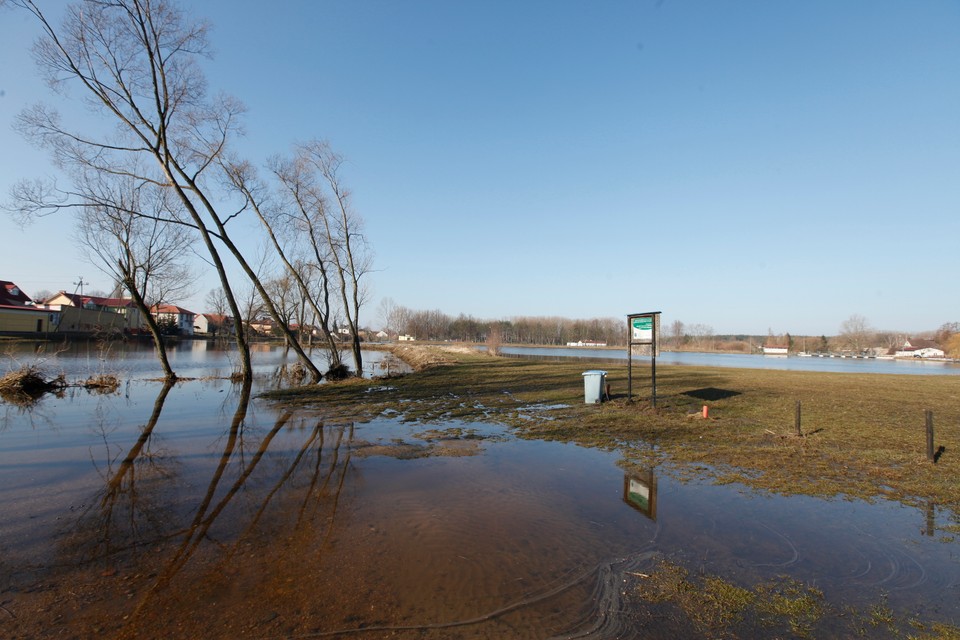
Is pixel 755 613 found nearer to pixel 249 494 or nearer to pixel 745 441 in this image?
pixel 249 494

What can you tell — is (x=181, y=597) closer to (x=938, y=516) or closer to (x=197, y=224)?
(x=938, y=516)

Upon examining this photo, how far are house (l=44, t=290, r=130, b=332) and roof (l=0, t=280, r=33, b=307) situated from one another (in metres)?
3.17

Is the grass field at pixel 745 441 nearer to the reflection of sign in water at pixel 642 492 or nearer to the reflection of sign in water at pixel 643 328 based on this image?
the reflection of sign in water at pixel 642 492

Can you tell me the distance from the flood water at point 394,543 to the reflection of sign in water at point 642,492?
39 mm

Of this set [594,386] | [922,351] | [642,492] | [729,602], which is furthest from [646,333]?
[922,351]

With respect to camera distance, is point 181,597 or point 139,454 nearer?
point 181,597

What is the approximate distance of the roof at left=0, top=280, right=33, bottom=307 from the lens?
53.0 metres

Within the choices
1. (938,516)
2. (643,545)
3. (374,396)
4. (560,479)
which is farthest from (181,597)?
(374,396)

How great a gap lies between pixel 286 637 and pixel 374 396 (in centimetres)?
1290

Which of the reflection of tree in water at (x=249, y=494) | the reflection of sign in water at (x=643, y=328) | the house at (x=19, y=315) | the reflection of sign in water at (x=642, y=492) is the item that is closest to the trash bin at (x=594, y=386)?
the reflection of sign in water at (x=643, y=328)

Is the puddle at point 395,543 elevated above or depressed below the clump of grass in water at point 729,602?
below

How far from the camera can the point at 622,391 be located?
53.5 ft

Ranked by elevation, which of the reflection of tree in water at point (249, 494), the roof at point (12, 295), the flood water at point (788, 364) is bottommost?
the flood water at point (788, 364)

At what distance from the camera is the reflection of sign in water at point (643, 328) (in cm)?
1223
